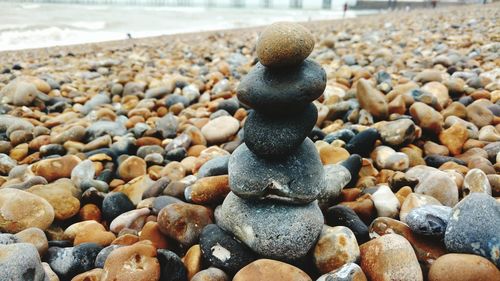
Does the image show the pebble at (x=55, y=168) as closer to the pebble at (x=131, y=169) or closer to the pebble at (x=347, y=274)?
the pebble at (x=131, y=169)

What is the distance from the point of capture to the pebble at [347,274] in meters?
1.63

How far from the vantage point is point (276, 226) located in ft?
6.01

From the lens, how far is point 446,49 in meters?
6.85

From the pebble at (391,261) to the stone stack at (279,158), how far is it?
261mm

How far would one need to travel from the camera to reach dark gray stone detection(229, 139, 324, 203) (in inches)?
74.7

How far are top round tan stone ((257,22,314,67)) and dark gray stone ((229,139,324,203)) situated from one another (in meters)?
0.47

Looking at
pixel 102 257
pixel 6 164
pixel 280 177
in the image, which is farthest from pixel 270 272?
pixel 6 164

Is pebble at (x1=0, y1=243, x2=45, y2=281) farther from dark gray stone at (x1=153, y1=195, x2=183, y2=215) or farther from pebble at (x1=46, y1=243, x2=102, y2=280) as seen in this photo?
dark gray stone at (x1=153, y1=195, x2=183, y2=215)

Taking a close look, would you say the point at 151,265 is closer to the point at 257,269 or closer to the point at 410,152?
the point at 257,269

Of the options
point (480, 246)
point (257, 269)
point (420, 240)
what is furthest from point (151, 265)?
point (480, 246)

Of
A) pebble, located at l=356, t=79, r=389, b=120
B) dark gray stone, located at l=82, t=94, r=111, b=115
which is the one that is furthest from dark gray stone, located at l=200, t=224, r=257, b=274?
dark gray stone, located at l=82, t=94, r=111, b=115

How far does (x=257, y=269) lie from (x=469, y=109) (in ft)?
9.19

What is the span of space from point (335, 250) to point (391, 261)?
0.80ft

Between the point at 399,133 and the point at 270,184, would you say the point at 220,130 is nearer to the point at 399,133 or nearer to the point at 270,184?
the point at 399,133
